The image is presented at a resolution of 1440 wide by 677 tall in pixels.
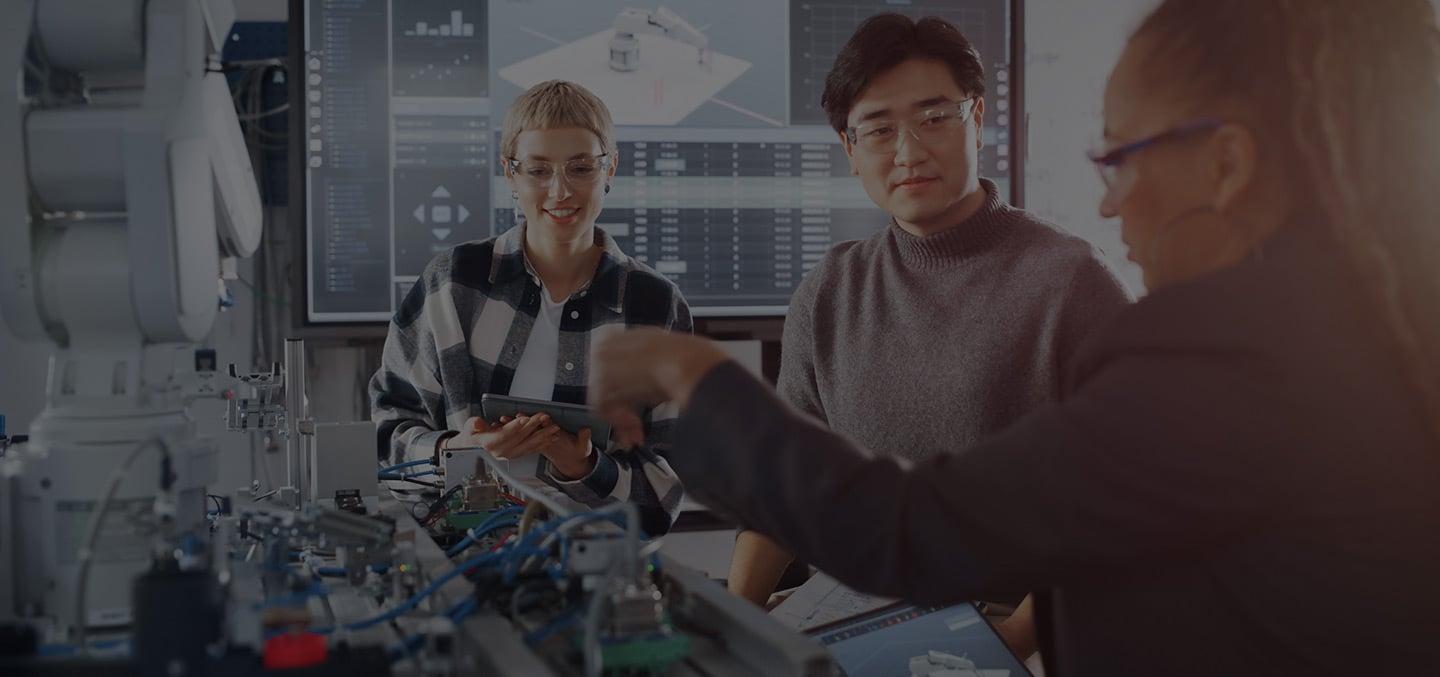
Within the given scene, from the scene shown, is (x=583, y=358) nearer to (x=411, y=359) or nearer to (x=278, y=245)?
(x=411, y=359)

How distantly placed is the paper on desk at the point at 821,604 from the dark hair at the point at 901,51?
746mm

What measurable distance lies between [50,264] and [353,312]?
1732 mm

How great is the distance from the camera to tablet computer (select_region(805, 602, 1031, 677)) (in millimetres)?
1345

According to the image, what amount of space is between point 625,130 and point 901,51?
1267mm

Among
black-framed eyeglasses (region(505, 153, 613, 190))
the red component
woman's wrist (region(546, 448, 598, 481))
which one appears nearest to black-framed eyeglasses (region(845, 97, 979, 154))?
black-framed eyeglasses (region(505, 153, 613, 190))

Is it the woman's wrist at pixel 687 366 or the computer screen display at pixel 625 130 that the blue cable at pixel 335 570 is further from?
the computer screen display at pixel 625 130

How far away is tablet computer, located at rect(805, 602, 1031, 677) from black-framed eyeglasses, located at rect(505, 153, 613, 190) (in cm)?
105

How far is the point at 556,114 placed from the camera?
6.90 ft

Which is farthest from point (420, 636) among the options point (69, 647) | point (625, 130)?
point (625, 130)

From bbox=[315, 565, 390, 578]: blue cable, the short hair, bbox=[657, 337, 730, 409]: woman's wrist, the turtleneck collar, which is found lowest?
bbox=[315, 565, 390, 578]: blue cable

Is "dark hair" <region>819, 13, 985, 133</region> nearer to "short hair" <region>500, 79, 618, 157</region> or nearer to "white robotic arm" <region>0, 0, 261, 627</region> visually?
"short hair" <region>500, 79, 618, 157</region>

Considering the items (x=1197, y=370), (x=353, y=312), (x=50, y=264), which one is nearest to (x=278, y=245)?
(x=353, y=312)

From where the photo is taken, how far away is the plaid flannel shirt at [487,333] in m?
2.16

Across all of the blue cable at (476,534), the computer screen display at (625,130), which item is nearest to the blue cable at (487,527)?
the blue cable at (476,534)
